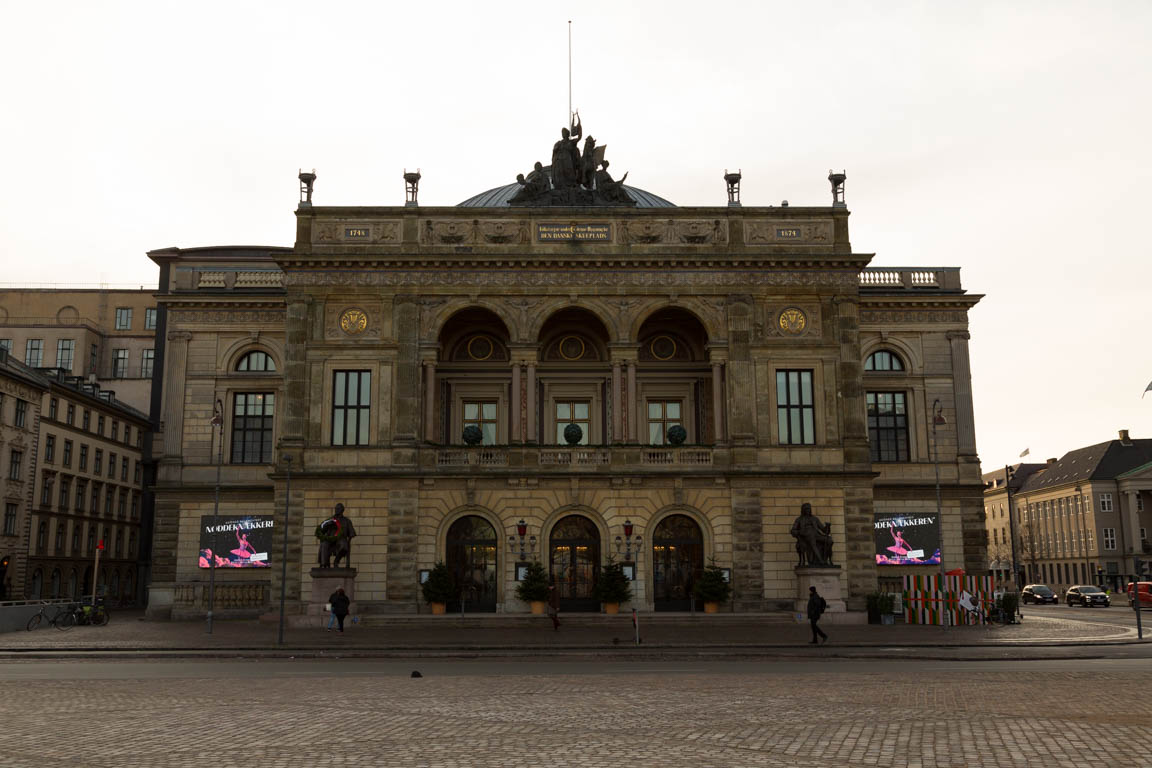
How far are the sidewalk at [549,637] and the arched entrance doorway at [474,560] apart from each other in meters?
2.94

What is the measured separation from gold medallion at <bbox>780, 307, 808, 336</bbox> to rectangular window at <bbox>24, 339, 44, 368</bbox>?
65.1 metres

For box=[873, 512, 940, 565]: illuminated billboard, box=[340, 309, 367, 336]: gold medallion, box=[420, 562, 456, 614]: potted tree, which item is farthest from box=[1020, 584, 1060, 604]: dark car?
box=[340, 309, 367, 336]: gold medallion

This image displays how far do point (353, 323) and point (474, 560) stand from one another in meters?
11.6

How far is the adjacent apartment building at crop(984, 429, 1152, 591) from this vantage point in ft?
333

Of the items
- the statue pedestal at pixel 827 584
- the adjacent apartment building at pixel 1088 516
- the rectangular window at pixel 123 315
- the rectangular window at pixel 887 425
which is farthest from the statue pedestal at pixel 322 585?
the adjacent apartment building at pixel 1088 516

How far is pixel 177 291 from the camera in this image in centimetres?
5222

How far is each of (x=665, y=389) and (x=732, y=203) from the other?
29.9ft

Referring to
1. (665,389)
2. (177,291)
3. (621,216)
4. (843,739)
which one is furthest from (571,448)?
(843,739)

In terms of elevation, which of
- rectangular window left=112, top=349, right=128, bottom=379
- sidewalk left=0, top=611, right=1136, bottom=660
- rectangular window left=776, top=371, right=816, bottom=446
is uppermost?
rectangular window left=112, top=349, right=128, bottom=379

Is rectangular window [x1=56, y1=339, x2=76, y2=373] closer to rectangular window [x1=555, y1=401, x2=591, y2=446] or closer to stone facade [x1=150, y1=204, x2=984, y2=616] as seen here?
stone facade [x1=150, y1=204, x2=984, y2=616]

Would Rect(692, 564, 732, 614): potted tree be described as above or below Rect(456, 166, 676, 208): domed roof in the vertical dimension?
below

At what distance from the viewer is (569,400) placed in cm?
4794

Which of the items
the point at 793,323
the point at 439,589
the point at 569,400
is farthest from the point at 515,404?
the point at 793,323

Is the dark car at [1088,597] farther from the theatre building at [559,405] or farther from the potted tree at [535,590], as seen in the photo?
the potted tree at [535,590]
